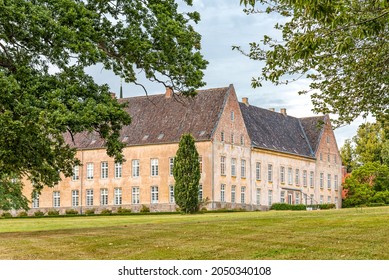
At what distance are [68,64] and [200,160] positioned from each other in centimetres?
4521

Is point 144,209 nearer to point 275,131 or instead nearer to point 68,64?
point 275,131

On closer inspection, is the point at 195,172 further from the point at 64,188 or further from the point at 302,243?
the point at 302,243

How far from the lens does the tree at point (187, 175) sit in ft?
207

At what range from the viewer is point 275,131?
81500 millimetres

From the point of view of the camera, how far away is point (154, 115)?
75.4 meters

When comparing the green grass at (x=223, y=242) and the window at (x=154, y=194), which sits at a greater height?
the window at (x=154, y=194)

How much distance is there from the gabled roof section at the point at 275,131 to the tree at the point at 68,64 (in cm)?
4873

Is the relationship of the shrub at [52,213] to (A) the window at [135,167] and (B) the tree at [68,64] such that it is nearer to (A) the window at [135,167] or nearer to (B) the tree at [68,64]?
(A) the window at [135,167]

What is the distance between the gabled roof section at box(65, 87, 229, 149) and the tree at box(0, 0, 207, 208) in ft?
138

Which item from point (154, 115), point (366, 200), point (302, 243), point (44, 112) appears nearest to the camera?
point (302, 243)

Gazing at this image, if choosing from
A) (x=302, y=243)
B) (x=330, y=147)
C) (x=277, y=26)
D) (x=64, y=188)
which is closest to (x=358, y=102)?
(x=277, y=26)

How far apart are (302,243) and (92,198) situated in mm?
57931

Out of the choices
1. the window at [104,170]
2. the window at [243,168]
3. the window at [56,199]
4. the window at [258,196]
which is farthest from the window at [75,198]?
the window at [258,196]

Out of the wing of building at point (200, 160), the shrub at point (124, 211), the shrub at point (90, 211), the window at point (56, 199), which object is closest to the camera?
the wing of building at point (200, 160)
